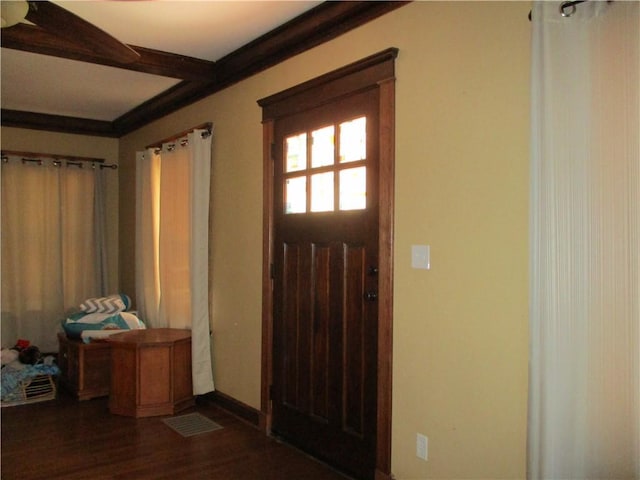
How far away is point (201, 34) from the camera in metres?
3.41

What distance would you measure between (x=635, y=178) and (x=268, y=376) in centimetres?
256

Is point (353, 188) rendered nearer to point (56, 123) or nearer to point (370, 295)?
point (370, 295)

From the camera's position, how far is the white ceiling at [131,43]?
3.01 m

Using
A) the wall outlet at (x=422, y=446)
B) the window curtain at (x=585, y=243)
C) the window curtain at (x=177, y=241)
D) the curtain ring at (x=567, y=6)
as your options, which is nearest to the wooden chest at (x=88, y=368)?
the window curtain at (x=177, y=241)

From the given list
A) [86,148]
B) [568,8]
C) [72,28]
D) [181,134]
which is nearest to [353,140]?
[568,8]

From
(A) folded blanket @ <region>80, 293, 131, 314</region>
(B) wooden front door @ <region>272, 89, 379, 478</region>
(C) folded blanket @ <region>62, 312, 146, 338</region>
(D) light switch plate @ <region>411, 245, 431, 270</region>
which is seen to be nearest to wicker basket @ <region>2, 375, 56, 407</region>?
(C) folded blanket @ <region>62, 312, 146, 338</region>

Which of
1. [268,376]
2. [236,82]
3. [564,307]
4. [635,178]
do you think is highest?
[236,82]

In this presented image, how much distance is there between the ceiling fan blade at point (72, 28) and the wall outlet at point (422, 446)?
85.6 inches

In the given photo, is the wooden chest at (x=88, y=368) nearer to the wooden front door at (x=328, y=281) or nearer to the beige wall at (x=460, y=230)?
the wooden front door at (x=328, y=281)

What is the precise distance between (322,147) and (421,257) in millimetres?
985

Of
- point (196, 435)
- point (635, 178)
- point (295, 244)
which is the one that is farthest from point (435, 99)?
point (196, 435)

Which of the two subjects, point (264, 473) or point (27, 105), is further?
point (27, 105)

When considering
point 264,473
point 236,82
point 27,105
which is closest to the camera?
point 264,473

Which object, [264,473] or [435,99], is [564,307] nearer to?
[435,99]
